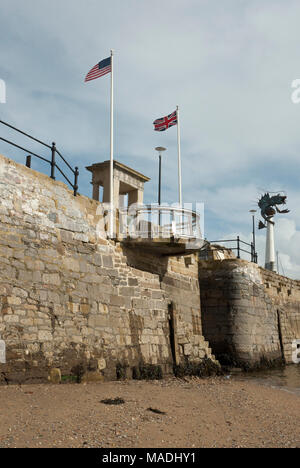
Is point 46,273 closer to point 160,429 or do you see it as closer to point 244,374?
point 160,429

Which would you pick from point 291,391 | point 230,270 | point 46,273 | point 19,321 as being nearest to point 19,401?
point 19,321

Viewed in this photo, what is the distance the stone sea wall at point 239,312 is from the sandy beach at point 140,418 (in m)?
6.82

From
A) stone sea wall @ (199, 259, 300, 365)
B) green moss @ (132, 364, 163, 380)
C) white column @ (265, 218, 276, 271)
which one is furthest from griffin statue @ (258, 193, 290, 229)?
green moss @ (132, 364, 163, 380)

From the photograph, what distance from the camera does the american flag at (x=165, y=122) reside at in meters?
16.9

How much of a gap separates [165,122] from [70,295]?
879 centimetres

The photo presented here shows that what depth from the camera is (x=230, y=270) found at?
747 inches

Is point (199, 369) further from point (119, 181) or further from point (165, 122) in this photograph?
point (165, 122)

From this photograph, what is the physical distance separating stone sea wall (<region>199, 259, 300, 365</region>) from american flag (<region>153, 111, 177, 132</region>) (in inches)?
246

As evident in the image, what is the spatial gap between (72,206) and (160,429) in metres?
6.32

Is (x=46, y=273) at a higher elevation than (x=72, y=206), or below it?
below

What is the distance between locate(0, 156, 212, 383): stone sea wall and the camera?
9.41 metres

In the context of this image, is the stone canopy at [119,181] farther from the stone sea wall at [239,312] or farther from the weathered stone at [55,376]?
the weathered stone at [55,376]

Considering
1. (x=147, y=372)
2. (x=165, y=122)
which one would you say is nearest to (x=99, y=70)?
(x=165, y=122)
